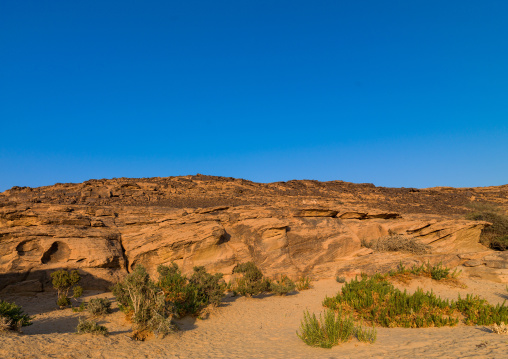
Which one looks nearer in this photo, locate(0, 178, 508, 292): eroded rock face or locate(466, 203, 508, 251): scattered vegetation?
locate(0, 178, 508, 292): eroded rock face

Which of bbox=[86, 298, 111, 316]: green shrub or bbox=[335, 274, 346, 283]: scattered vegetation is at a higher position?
bbox=[86, 298, 111, 316]: green shrub

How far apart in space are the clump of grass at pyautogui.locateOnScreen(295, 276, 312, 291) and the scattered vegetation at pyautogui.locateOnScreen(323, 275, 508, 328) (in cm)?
350

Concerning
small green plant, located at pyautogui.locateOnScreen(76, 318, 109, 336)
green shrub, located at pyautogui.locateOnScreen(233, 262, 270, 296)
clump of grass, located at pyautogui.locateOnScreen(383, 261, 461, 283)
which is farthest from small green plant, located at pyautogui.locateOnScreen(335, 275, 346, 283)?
small green plant, located at pyautogui.locateOnScreen(76, 318, 109, 336)

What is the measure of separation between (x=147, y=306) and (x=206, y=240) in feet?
26.0

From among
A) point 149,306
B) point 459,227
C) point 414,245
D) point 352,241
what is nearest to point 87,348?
point 149,306

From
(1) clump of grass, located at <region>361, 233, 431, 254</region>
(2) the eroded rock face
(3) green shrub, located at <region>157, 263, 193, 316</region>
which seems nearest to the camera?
(3) green shrub, located at <region>157, 263, 193, 316</region>

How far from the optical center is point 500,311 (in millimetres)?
8641

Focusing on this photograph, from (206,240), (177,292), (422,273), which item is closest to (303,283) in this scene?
(206,240)

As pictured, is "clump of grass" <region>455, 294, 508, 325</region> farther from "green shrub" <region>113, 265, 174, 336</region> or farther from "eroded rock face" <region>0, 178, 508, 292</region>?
"green shrub" <region>113, 265, 174, 336</region>

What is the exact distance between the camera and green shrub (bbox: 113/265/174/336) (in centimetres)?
781

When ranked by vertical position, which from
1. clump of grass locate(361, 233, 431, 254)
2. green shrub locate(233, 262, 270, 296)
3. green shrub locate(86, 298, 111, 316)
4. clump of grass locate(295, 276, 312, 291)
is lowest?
clump of grass locate(295, 276, 312, 291)

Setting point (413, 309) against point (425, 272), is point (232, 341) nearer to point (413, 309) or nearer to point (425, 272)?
point (413, 309)

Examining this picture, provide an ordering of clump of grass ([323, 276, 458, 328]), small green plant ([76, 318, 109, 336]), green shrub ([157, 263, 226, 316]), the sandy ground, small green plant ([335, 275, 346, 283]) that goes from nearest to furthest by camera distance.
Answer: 1. the sandy ground
2. small green plant ([76, 318, 109, 336])
3. clump of grass ([323, 276, 458, 328])
4. green shrub ([157, 263, 226, 316])
5. small green plant ([335, 275, 346, 283])

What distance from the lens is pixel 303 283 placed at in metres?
14.8
